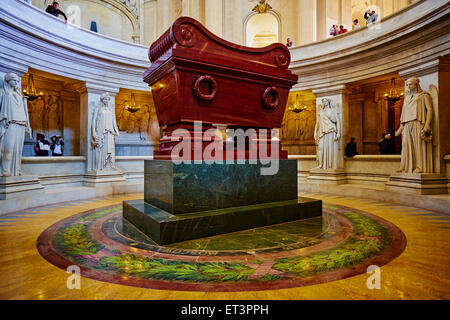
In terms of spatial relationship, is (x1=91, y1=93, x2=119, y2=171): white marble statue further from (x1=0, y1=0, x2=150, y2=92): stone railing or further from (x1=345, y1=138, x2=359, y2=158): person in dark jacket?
(x1=345, y1=138, x2=359, y2=158): person in dark jacket

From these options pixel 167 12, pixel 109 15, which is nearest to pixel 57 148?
pixel 109 15

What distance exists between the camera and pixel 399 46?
22.1 feet

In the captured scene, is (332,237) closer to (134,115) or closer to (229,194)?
(229,194)

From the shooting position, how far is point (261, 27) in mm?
15883

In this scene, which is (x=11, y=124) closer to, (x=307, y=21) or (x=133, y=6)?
(x=307, y=21)

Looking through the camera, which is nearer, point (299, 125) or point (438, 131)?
point (438, 131)

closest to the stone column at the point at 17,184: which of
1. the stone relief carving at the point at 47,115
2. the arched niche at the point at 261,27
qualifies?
the stone relief carving at the point at 47,115

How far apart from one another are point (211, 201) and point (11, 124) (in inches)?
196

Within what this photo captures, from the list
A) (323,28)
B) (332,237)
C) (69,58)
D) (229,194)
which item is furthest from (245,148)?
(323,28)

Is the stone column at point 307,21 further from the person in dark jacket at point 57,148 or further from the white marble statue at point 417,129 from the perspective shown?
the person in dark jacket at point 57,148

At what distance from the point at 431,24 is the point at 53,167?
9817 mm

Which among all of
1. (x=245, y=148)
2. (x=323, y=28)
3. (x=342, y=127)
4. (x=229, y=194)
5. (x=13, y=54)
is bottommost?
(x=229, y=194)

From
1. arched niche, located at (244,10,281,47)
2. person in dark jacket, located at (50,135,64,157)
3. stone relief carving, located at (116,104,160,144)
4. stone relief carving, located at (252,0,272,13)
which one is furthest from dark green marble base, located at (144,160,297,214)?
stone relief carving, located at (252,0,272,13)

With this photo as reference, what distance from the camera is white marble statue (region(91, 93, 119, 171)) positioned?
7906 millimetres
